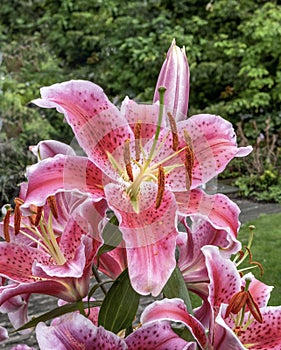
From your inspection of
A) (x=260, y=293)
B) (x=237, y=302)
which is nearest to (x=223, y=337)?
(x=237, y=302)

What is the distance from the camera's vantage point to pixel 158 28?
7.41m

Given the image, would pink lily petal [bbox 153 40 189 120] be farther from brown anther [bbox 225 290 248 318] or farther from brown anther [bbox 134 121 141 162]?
brown anther [bbox 225 290 248 318]

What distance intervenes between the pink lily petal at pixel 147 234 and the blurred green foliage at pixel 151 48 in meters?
6.11

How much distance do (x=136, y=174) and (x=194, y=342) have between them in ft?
0.52

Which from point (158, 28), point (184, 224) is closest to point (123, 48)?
point (158, 28)

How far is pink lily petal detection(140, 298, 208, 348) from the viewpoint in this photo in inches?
22.2

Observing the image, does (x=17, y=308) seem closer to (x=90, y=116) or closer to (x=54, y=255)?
(x=54, y=255)

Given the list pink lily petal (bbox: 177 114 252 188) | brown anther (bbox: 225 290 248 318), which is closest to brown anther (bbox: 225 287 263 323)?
brown anther (bbox: 225 290 248 318)

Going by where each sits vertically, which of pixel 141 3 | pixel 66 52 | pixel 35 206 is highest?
pixel 35 206

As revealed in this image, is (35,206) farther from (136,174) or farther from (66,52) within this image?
(66,52)

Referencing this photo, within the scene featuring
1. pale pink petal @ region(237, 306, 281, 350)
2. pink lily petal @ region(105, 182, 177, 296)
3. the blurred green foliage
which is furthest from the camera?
the blurred green foliage

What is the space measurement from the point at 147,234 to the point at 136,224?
0.01 meters

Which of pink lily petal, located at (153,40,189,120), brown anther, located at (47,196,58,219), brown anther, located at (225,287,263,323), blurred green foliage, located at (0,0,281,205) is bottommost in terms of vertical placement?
blurred green foliage, located at (0,0,281,205)

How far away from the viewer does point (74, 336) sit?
1.84 feet
